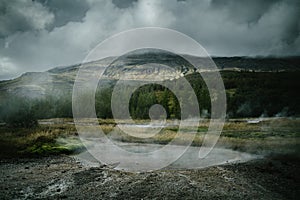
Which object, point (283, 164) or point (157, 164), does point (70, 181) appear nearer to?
point (157, 164)

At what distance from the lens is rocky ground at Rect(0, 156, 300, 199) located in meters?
12.4

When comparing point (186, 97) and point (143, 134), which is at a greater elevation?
point (186, 97)

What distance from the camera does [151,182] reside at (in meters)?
14.4

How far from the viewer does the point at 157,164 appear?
64.4 ft

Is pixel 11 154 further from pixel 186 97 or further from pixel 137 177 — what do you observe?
pixel 186 97

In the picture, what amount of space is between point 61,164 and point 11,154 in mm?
6024

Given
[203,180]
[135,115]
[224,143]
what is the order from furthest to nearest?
[135,115], [224,143], [203,180]

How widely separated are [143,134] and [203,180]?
76.4 feet

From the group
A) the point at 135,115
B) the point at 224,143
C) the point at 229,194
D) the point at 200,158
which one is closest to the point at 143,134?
the point at 224,143

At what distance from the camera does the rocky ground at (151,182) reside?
1243 centimetres

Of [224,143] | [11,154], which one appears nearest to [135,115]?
[224,143]

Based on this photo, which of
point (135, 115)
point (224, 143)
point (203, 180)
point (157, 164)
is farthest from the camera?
point (135, 115)

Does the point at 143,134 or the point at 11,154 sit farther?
the point at 143,134

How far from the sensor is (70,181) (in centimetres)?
1480
